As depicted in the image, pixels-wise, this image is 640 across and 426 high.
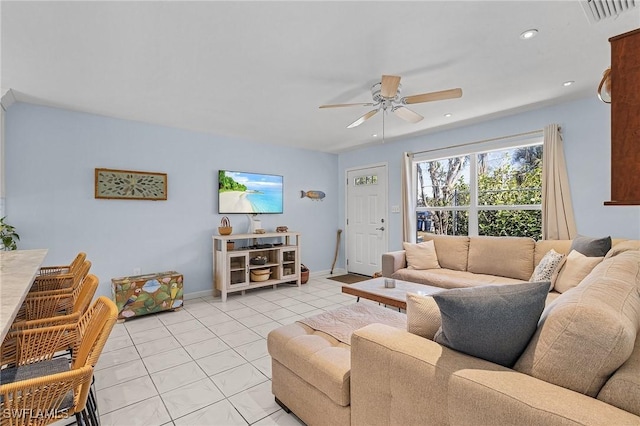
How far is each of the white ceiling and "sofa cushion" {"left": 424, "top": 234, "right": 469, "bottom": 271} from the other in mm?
1648

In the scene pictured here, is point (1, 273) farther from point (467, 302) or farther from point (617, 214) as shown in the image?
point (617, 214)

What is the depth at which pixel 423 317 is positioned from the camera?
1339 millimetres

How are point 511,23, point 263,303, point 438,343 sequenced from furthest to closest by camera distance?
point 263,303, point 511,23, point 438,343

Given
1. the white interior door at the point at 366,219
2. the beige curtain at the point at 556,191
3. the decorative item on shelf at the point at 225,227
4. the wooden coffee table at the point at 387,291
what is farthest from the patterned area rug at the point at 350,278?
the beige curtain at the point at 556,191

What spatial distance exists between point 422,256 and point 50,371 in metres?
3.67

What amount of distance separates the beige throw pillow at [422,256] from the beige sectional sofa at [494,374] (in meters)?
2.37

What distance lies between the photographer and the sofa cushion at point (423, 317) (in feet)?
4.32

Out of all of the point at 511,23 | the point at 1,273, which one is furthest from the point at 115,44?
the point at 511,23

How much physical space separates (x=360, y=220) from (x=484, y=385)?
15.8 feet

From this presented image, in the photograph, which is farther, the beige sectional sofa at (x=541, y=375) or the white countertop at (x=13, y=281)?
the white countertop at (x=13, y=281)

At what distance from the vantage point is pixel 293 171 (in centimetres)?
545

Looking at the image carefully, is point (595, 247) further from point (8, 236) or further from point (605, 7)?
point (8, 236)

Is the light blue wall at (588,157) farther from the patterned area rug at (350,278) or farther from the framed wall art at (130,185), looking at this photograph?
the framed wall art at (130,185)

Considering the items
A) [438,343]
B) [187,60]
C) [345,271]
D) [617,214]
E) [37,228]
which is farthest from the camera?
[345,271]
